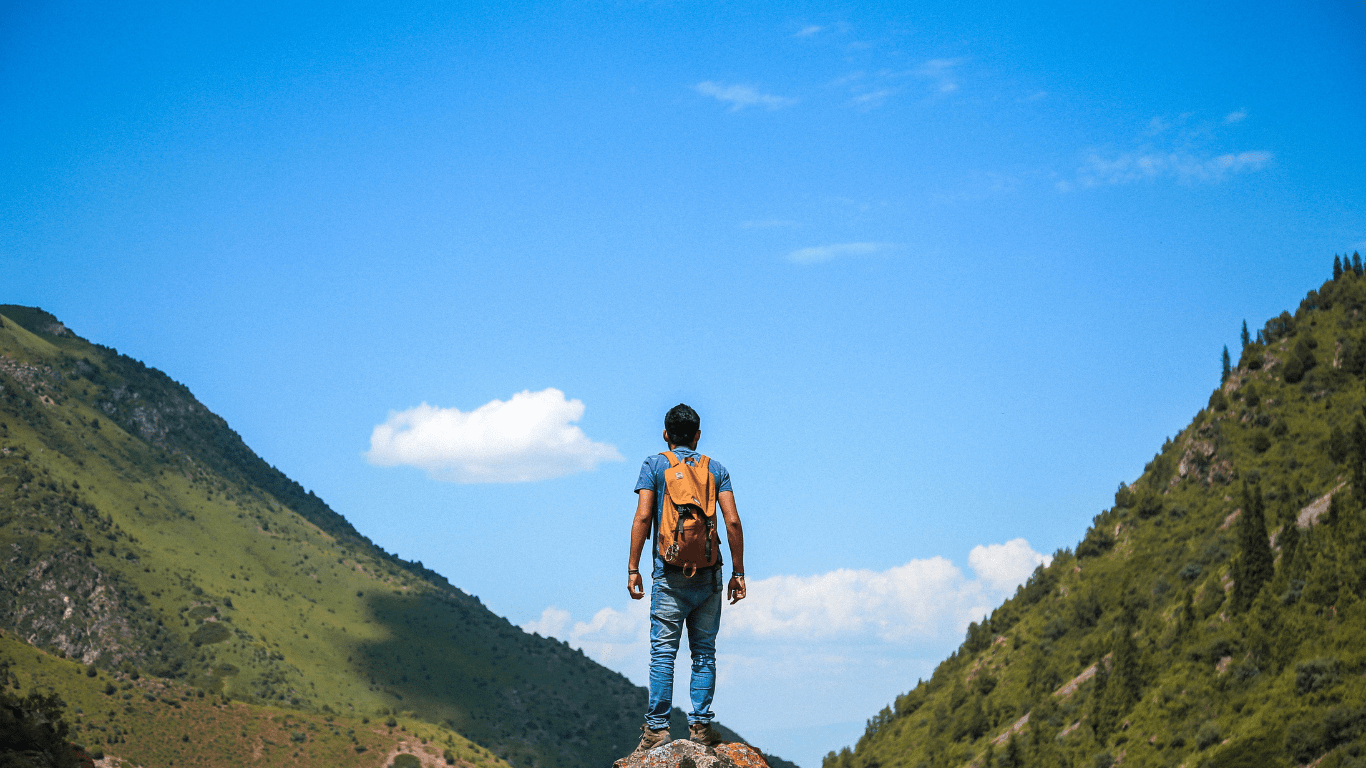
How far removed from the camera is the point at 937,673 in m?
111

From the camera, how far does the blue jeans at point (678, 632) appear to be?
40.5ft

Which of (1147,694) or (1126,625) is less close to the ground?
(1126,625)

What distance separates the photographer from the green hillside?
59531 millimetres

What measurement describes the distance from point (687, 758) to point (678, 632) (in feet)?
4.23

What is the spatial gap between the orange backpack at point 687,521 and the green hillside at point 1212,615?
47.4 m

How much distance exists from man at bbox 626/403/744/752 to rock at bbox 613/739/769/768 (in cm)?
14

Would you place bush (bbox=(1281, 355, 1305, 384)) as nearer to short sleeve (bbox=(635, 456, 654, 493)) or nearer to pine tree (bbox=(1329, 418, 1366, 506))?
pine tree (bbox=(1329, 418, 1366, 506))

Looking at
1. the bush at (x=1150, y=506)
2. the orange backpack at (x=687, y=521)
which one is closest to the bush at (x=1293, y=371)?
the bush at (x=1150, y=506)

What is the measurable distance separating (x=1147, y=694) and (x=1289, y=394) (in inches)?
1194

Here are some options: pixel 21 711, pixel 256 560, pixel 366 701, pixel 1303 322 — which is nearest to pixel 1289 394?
pixel 1303 322

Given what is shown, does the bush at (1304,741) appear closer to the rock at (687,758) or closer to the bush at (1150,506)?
the bush at (1150,506)

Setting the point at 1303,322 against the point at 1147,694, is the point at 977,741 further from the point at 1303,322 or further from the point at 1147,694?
the point at 1303,322

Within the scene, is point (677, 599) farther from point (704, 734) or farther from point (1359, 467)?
A: point (1359, 467)

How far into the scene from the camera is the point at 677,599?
1246 cm
